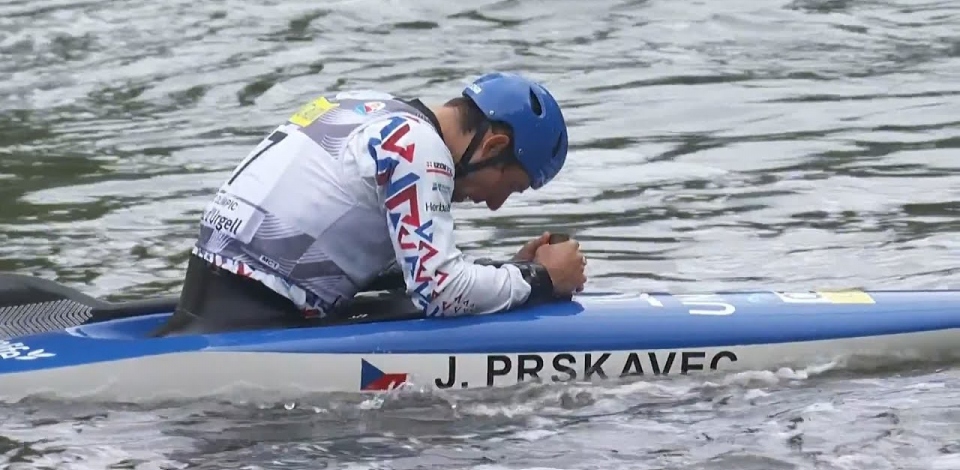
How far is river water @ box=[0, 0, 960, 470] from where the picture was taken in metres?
4.81

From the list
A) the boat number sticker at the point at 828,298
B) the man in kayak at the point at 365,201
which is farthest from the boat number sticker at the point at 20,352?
the boat number sticker at the point at 828,298

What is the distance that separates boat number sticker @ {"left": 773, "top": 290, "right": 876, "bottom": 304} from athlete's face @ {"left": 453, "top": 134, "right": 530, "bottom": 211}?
3.38 feet

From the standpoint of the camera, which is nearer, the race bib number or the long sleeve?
the long sleeve

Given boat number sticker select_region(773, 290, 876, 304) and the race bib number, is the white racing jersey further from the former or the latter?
boat number sticker select_region(773, 290, 876, 304)

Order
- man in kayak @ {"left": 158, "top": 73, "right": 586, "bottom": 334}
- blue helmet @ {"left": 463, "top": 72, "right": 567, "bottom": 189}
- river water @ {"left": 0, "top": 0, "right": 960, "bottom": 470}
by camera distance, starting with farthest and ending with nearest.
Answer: blue helmet @ {"left": 463, "top": 72, "right": 567, "bottom": 189} < man in kayak @ {"left": 158, "top": 73, "right": 586, "bottom": 334} < river water @ {"left": 0, "top": 0, "right": 960, "bottom": 470}

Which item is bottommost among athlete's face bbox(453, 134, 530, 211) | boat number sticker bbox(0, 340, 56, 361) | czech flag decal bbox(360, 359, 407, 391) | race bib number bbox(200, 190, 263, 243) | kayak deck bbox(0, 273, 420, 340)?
czech flag decal bbox(360, 359, 407, 391)

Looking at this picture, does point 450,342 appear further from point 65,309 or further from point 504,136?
point 65,309

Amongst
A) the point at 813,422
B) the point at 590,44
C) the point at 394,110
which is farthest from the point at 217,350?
the point at 590,44

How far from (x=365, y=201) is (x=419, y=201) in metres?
0.23

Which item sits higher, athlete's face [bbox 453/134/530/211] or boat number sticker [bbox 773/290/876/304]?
athlete's face [bbox 453/134/530/211]

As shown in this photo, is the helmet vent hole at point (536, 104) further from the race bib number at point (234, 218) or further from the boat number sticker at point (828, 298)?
the boat number sticker at point (828, 298)

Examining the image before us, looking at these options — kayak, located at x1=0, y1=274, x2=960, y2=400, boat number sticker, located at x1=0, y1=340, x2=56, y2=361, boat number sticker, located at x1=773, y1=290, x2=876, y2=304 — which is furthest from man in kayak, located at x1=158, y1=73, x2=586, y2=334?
boat number sticker, located at x1=773, y1=290, x2=876, y2=304

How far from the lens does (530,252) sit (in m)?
5.50

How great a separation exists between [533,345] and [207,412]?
3.33 ft
